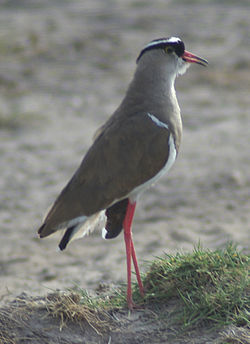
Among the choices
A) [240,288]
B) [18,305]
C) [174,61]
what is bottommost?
[18,305]

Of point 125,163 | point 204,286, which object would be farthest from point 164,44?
point 204,286

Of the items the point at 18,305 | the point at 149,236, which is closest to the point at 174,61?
the point at 18,305

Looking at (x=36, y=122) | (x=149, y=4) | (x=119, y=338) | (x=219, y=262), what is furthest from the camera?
(x=149, y=4)

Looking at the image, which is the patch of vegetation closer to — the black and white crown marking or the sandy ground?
the sandy ground

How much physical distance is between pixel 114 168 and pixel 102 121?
5.96 meters

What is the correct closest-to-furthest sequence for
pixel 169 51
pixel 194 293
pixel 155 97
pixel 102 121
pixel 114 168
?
pixel 194 293, pixel 114 168, pixel 155 97, pixel 169 51, pixel 102 121

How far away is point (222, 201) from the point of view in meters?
8.45

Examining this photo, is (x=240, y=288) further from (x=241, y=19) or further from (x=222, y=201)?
(x=241, y=19)

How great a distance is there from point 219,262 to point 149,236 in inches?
121

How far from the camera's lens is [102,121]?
10.7 metres

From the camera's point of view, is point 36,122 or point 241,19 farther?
point 241,19

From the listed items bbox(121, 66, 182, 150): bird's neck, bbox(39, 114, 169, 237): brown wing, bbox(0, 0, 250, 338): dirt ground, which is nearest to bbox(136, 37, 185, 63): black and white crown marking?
bbox(121, 66, 182, 150): bird's neck

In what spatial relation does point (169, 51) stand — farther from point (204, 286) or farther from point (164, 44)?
point (204, 286)

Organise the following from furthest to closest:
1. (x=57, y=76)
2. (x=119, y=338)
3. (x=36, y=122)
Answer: (x=57, y=76) < (x=36, y=122) < (x=119, y=338)
